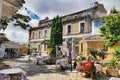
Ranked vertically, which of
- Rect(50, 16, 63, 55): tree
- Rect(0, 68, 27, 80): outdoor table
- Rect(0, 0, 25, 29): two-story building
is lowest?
Rect(0, 68, 27, 80): outdoor table

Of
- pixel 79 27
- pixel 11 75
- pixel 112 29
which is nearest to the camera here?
pixel 11 75

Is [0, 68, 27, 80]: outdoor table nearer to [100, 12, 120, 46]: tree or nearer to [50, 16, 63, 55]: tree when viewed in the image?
[100, 12, 120, 46]: tree

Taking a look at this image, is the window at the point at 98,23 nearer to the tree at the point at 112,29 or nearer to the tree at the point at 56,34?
the tree at the point at 56,34

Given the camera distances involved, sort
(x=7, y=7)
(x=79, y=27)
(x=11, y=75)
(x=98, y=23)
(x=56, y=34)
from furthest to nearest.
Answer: (x=79, y=27), (x=56, y=34), (x=98, y=23), (x=11, y=75), (x=7, y=7)

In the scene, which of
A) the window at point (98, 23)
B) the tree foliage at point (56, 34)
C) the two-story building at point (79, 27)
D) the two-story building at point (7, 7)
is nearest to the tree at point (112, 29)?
the two-story building at point (79, 27)

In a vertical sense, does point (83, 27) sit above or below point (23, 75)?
above

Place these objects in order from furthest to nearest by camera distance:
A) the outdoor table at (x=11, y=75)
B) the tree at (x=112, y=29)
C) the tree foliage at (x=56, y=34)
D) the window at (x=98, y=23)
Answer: the tree foliage at (x=56, y=34), the window at (x=98, y=23), the tree at (x=112, y=29), the outdoor table at (x=11, y=75)

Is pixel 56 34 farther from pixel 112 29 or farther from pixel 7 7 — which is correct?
pixel 7 7

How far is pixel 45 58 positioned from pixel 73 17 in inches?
720

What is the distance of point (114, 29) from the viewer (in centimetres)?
1575

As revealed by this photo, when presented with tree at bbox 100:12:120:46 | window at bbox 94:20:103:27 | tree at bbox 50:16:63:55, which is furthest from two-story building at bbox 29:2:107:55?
tree at bbox 100:12:120:46

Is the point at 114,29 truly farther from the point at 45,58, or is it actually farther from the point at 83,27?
the point at 83,27

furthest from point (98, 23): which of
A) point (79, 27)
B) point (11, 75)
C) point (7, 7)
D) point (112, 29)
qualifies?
point (7, 7)

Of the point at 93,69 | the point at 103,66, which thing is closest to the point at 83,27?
the point at 103,66
